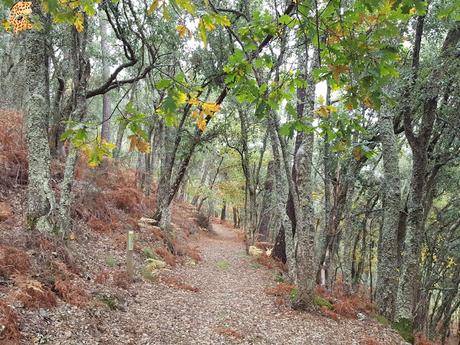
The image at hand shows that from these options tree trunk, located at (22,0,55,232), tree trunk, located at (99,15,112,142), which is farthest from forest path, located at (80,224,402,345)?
tree trunk, located at (99,15,112,142)

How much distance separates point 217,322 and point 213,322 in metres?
0.08

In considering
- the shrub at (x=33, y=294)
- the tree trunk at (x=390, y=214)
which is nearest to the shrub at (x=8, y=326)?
the shrub at (x=33, y=294)

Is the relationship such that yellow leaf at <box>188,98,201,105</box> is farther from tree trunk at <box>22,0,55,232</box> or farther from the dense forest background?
tree trunk at <box>22,0,55,232</box>

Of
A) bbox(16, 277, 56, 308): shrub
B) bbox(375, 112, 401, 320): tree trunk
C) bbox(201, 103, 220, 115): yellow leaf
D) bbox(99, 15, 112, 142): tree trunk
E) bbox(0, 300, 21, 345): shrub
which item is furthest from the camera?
bbox(99, 15, 112, 142): tree trunk

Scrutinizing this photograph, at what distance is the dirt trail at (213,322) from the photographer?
17.4 ft

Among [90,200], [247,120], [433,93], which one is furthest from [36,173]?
[247,120]

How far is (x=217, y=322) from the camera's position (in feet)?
21.8

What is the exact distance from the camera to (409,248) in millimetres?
7637

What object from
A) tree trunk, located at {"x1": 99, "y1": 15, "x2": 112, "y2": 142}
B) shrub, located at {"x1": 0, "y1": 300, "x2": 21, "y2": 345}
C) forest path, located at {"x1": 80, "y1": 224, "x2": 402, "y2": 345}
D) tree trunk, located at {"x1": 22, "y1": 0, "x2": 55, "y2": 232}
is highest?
tree trunk, located at {"x1": 99, "y1": 15, "x2": 112, "y2": 142}

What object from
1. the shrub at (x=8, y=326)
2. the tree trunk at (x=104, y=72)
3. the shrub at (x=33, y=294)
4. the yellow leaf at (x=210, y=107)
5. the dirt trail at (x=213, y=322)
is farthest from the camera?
the tree trunk at (x=104, y=72)

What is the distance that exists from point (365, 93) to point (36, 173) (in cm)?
570

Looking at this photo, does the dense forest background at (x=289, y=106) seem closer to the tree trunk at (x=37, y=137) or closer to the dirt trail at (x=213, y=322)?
the tree trunk at (x=37, y=137)

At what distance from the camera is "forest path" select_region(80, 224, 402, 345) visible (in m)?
5.48

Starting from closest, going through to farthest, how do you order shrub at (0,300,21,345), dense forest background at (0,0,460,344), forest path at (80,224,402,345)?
1. dense forest background at (0,0,460,344)
2. shrub at (0,300,21,345)
3. forest path at (80,224,402,345)
